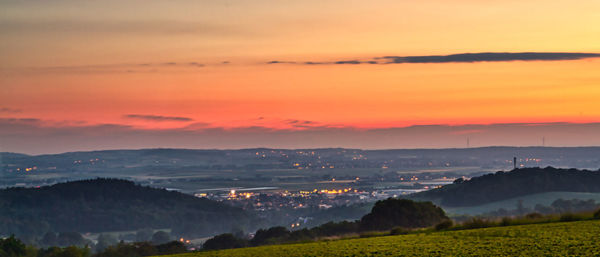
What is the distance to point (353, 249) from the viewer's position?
31.8 metres

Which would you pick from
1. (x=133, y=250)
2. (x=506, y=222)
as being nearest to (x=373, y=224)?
(x=133, y=250)

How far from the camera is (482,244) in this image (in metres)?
30.5

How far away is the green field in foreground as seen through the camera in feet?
91.2

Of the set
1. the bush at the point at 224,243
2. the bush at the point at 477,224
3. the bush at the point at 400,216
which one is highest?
the bush at the point at 477,224

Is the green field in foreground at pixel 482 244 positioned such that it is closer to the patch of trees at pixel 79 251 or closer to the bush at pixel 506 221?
the bush at pixel 506 221

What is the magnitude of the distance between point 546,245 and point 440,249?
14.5ft

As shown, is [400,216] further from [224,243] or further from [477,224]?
[477,224]

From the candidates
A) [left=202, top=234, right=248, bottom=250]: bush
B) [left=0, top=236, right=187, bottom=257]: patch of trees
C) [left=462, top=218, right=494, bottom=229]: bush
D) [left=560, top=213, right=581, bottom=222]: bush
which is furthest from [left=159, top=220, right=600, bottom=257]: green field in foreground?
[left=202, top=234, right=248, bottom=250]: bush

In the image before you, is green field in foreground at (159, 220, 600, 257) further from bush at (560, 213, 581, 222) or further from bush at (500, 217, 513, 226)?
bush at (500, 217, 513, 226)

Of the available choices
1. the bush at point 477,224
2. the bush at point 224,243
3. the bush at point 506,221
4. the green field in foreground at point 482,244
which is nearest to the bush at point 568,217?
the green field in foreground at point 482,244

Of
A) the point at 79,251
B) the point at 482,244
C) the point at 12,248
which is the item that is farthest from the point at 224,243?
the point at 482,244

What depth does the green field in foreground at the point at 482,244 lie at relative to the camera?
1095 inches

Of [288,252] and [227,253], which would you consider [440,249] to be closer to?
[288,252]

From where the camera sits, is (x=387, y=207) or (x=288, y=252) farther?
(x=387, y=207)
